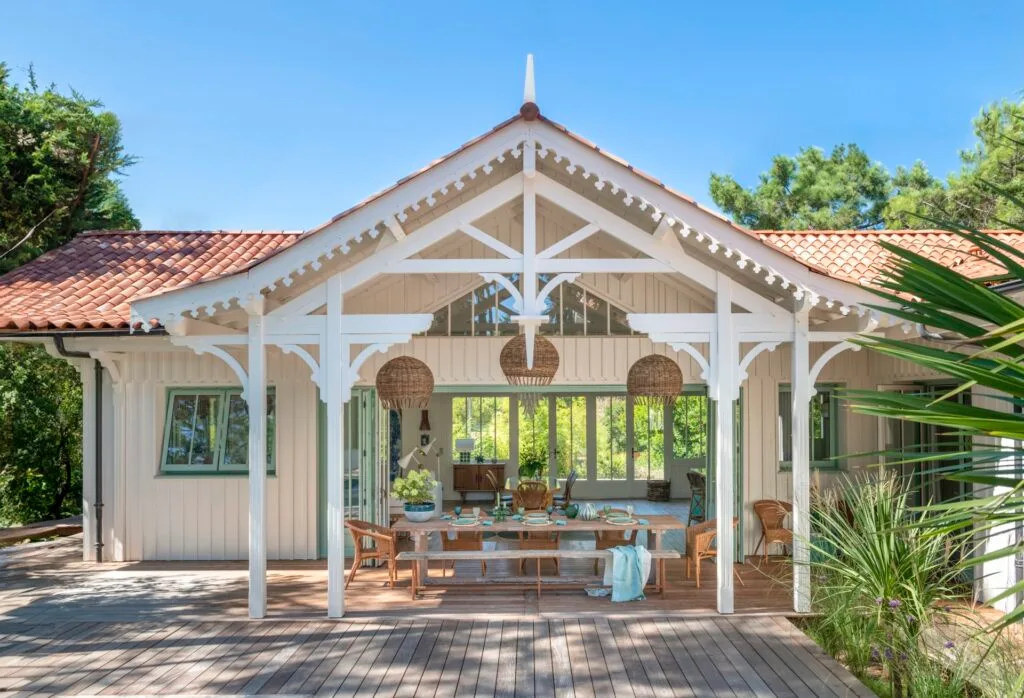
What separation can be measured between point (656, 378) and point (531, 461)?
9234 mm

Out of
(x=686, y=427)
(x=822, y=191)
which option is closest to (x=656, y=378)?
(x=686, y=427)

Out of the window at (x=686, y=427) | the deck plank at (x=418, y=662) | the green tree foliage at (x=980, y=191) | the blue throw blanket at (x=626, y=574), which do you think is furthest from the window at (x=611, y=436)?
the deck plank at (x=418, y=662)

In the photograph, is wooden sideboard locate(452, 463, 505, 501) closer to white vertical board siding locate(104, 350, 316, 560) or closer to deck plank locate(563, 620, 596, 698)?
white vertical board siding locate(104, 350, 316, 560)

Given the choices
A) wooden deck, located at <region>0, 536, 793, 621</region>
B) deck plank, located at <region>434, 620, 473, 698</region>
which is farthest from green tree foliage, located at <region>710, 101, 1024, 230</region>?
deck plank, located at <region>434, 620, 473, 698</region>

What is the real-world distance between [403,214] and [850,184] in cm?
2165

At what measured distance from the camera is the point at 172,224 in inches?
1205

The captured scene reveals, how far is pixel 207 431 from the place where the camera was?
33.0 feet

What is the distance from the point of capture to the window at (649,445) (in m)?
17.6

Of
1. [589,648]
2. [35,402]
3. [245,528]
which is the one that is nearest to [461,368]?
[245,528]

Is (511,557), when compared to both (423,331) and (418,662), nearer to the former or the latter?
(418,662)

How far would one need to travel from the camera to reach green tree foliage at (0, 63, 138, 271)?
15.6m

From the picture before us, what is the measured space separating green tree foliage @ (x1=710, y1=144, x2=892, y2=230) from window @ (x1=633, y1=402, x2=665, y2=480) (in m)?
10.4

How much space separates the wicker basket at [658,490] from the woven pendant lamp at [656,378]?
8622 mm

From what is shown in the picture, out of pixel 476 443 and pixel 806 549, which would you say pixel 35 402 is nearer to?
pixel 476 443
